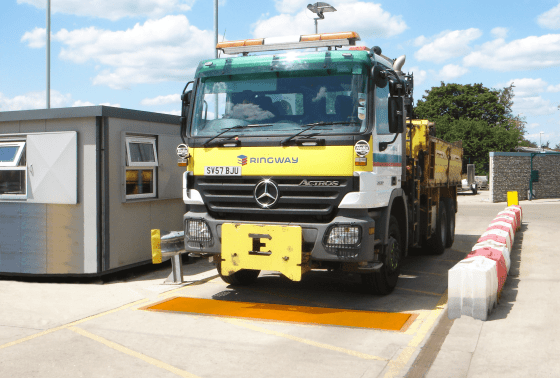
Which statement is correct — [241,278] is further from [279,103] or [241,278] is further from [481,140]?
[481,140]

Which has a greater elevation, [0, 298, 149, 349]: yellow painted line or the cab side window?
the cab side window

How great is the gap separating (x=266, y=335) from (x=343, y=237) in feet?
4.67

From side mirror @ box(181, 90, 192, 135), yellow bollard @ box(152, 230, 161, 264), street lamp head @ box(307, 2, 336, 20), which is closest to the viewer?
side mirror @ box(181, 90, 192, 135)

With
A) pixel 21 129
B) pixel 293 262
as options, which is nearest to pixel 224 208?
pixel 293 262

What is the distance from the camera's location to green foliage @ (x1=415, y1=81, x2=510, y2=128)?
2132 inches

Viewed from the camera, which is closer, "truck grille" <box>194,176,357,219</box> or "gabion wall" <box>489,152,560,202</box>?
"truck grille" <box>194,176,357,219</box>

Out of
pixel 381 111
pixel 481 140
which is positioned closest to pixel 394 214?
pixel 381 111

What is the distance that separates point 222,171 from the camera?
22.9 ft

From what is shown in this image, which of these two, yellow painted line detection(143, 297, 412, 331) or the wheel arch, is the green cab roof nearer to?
the wheel arch

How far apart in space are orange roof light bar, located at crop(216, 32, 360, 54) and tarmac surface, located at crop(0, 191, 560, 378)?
3347 millimetres

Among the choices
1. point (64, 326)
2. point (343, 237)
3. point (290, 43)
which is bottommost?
point (64, 326)

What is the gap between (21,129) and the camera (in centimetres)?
894

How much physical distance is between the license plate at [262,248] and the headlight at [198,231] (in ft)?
1.00

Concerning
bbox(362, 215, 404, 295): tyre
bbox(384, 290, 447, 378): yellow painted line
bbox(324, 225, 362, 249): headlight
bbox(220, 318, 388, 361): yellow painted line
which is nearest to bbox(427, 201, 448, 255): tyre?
bbox(362, 215, 404, 295): tyre
